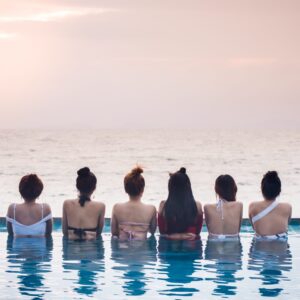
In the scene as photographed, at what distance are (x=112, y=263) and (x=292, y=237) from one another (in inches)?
122

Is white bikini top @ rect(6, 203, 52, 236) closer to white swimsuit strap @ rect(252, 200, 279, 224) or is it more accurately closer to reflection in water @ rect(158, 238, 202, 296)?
reflection in water @ rect(158, 238, 202, 296)

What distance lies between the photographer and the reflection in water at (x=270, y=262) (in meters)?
7.71

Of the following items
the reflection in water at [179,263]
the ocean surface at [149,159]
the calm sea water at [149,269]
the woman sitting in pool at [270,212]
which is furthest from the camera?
the ocean surface at [149,159]

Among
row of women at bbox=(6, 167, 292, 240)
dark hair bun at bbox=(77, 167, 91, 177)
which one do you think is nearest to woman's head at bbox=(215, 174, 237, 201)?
row of women at bbox=(6, 167, 292, 240)

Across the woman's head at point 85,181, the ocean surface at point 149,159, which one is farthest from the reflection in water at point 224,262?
the ocean surface at point 149,159

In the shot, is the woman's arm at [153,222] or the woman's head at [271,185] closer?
the woman's head at [271,185]

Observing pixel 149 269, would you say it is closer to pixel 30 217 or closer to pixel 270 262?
pixel 270 262

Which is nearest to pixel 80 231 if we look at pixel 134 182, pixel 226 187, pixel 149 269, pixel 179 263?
pixel 134 182

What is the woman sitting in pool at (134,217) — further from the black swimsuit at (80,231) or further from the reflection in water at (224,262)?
the reflection in water at (224,262)

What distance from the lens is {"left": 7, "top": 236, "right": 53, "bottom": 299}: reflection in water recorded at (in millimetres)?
7594

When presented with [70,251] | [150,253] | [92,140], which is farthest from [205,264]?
[92,140]

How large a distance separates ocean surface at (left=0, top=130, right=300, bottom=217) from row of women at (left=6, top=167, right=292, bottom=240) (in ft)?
71.0

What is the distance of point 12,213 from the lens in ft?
34.2

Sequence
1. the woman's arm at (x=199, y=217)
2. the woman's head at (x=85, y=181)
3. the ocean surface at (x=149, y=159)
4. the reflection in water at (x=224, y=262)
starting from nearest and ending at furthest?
the reflection in water at (x=224, y=262), the woman's head at (x=85, y=181), the woman's arm at (x=199, y=217), the ocean surface at (x=149, y=159)
